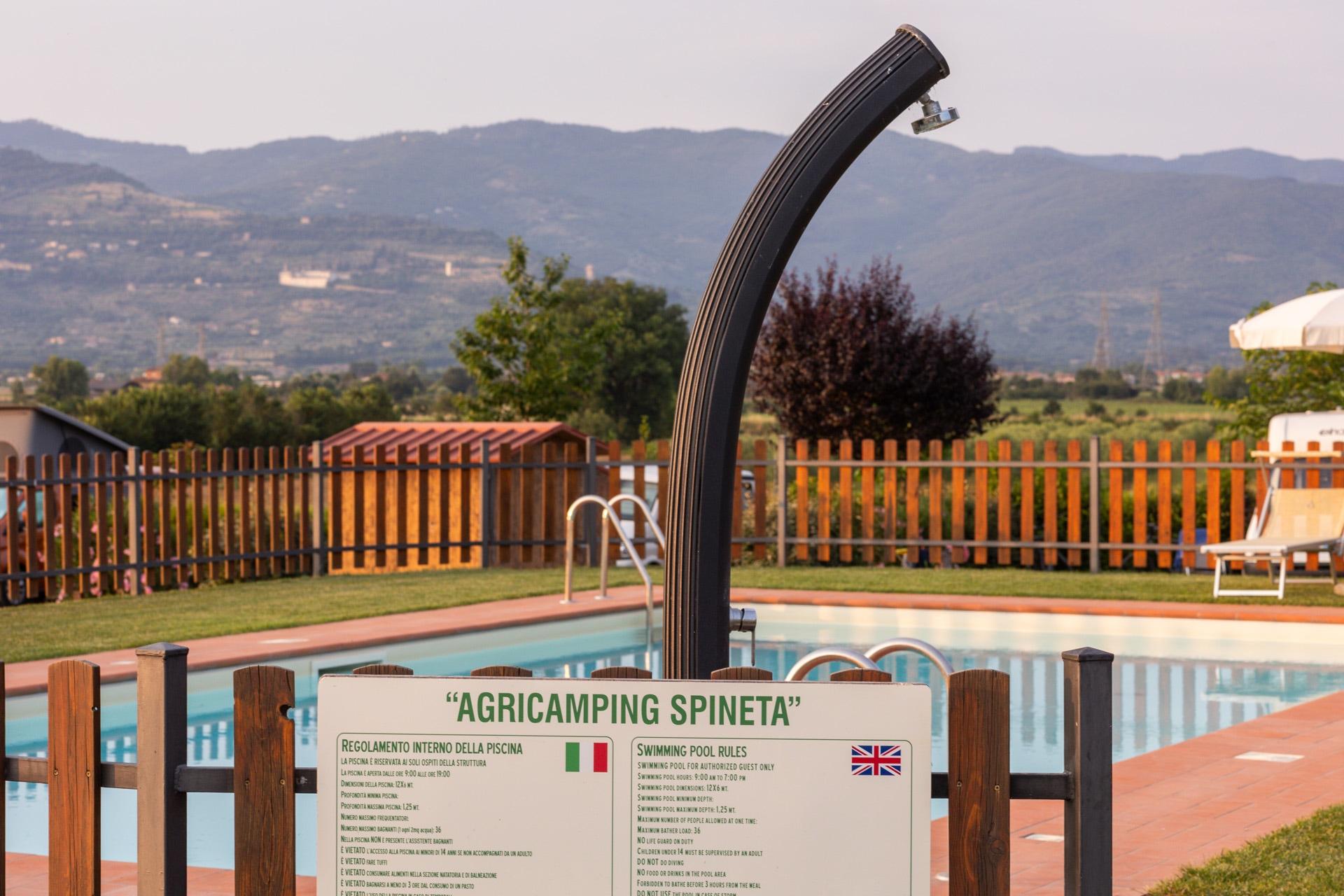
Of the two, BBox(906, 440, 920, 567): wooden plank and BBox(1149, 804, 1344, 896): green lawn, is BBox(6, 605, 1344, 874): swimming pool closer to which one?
BBox(1149, 804, 1344, 896): green lawn

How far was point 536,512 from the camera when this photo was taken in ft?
51.2

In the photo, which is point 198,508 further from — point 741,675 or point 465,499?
point 741,675

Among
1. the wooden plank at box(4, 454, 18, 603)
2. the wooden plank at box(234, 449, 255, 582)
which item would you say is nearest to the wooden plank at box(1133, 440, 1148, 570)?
the wooden plank at box(234, 449, 255, 582)

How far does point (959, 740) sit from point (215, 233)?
524 feet

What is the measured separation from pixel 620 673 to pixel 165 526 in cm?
1147

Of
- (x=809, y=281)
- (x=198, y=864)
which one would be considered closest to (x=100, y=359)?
(x=809, y=281)

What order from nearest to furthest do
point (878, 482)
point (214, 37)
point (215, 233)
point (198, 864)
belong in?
point (198, 864)
point (878, 482)
point (214, 37)
point (215, 233)

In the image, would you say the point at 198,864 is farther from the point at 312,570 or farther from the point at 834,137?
the point at 312,570

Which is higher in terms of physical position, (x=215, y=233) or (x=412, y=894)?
(x=215, y=233)

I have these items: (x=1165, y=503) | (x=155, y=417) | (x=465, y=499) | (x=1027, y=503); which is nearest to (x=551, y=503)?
(x=465, y=499)

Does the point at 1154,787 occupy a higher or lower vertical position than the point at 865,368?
lower

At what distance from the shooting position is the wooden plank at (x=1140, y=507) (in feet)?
46.9

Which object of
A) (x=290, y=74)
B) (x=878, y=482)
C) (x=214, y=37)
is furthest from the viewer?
(x=290, y=74)

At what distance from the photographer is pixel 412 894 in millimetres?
2740
